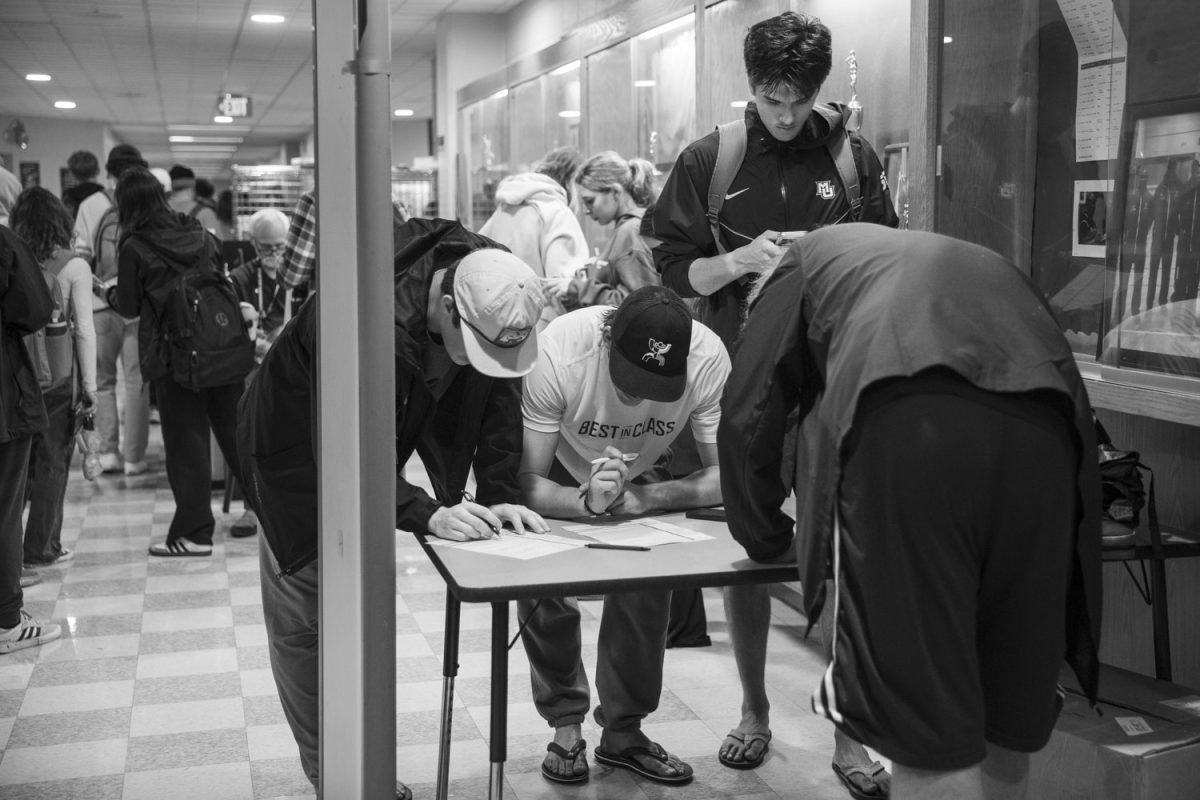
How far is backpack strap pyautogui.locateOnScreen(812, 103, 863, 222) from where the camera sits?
313 cm

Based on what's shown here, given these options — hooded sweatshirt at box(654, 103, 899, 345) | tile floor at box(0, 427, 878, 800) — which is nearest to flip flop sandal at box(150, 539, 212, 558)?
tile floor at box(0, 427, 878, 800)

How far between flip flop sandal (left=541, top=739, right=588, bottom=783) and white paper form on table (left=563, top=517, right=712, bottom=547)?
0.68 m

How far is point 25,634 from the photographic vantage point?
13.4 feet

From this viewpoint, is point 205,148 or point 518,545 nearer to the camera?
point 518,545

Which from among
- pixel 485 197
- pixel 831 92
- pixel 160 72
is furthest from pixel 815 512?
pixel 160 72

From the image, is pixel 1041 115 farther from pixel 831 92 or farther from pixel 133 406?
pixel 133 406

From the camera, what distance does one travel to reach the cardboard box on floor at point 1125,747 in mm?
2268

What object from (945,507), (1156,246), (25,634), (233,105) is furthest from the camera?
(233,105)

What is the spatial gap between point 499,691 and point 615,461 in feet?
1.84

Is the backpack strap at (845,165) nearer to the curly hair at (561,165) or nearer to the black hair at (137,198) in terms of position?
the curly hair at (561,165)

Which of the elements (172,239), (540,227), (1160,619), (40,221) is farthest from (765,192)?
(172,239)

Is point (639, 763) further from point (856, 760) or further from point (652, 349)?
point (652, 349)

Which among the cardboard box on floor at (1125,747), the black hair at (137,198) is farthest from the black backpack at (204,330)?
the cardboard box on floor at (1125,747)

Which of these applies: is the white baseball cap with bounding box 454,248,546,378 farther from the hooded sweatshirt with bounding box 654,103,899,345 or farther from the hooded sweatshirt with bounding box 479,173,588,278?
the hooded sweatshirt with bounding box 479,173,588,278
